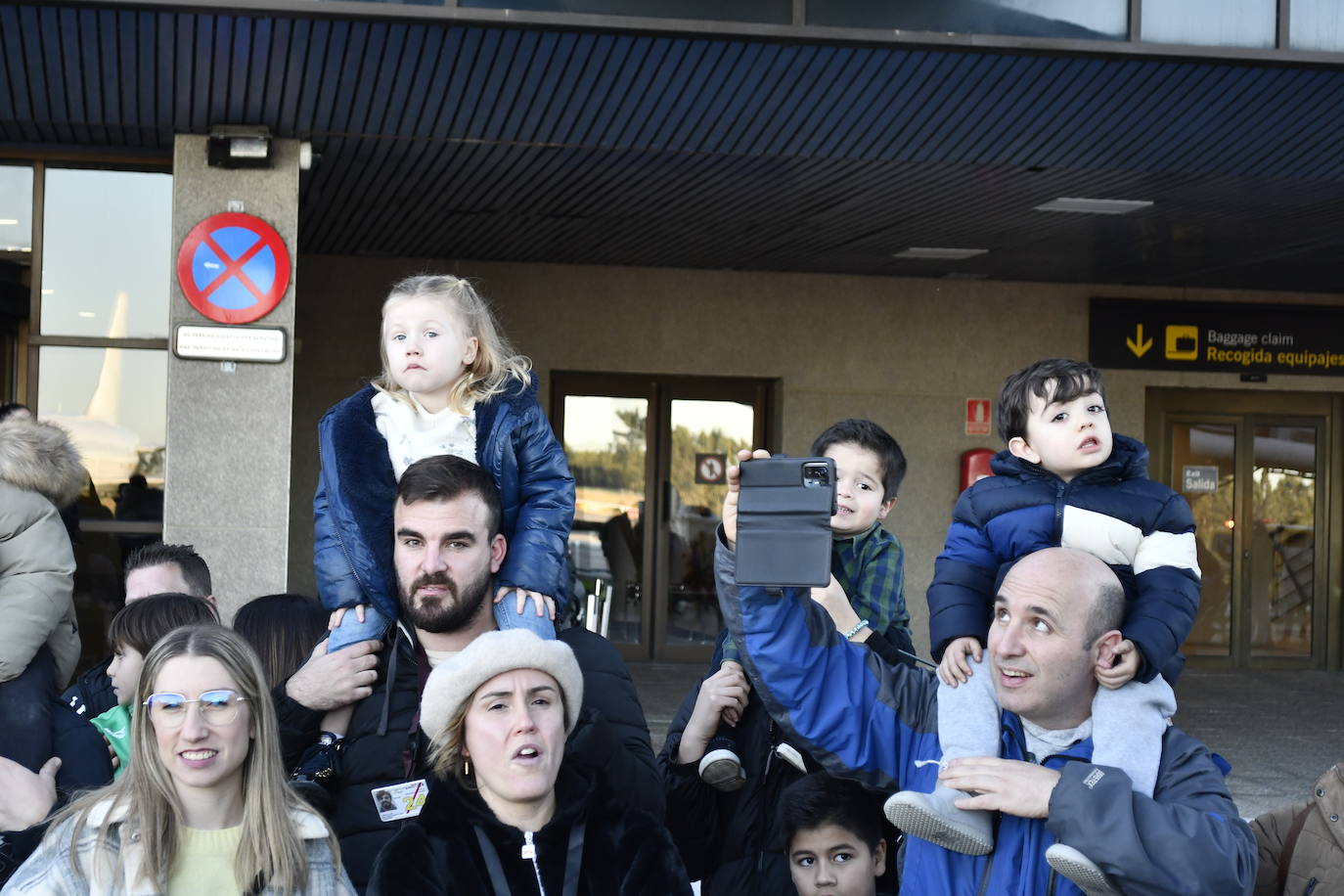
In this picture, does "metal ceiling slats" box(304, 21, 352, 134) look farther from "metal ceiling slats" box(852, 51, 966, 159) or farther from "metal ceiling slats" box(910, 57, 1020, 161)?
"metal ceiling slats" box(910, 57, 1020, 161)

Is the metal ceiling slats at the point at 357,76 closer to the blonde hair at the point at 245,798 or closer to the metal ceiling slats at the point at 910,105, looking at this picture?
the metal ceiling slats at the point at 910,105

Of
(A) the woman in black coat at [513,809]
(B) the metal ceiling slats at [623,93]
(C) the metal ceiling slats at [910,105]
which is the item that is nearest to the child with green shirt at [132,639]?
(A) the woman in black coat at [513,809]

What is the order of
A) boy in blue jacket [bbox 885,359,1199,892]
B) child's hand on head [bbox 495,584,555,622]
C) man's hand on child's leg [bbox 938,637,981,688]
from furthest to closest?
child's hand on head [bbox 495,584,555,622] → man's hand on child's leg [bbox 938,637,981,688] → boy in blue jacket [bbox 885,359,1199,892]

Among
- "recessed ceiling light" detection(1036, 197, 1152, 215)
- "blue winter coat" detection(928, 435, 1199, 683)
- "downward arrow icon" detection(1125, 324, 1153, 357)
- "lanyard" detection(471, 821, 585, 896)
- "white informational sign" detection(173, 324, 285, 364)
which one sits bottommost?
"lanyard" detection(471, 821, 585, 896)

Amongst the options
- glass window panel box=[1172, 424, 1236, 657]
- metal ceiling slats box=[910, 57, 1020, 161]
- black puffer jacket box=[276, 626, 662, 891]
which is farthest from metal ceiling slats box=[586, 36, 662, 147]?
glass window panel box=[1172, 424, 1236, 657]

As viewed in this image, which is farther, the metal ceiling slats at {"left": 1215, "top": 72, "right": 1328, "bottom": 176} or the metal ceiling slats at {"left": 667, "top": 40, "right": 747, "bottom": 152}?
the metal ceiling slats at {"left": 1215, "top": 72, "right": 1328, "bottom": 176}

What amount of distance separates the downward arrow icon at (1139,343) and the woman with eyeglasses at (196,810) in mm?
11291

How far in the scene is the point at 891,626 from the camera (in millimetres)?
4105

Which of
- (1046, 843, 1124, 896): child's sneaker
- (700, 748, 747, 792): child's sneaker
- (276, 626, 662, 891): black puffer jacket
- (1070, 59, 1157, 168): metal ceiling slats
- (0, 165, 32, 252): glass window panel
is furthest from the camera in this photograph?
(0, 165, 32, 252): glass window panel

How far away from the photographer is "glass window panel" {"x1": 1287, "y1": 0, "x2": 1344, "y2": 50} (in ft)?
23.6

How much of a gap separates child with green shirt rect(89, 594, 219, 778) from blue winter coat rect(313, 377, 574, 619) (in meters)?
0.49

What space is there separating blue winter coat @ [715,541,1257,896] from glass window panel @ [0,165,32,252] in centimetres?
622

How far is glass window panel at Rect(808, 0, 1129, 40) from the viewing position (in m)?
6.93

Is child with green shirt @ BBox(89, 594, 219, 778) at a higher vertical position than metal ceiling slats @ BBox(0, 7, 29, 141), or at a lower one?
lower
